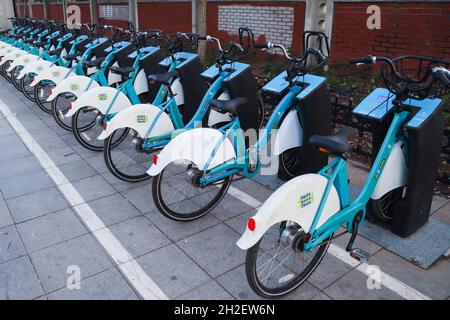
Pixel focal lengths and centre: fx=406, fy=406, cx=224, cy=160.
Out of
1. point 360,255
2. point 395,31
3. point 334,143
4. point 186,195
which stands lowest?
point 186,195

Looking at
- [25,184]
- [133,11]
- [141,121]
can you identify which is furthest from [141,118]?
[133,11]

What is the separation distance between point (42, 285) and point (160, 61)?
3675 mm

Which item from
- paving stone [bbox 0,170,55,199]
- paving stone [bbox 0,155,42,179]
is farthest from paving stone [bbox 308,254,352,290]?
paving stone [bbox 0,155,42,179]

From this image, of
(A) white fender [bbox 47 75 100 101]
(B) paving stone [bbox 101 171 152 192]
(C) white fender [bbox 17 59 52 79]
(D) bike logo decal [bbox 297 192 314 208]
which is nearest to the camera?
(D) bike logo decal [bbox 297 192 314 208]

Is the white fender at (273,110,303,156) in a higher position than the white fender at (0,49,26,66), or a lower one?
lower

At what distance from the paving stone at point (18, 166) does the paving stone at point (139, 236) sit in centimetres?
188

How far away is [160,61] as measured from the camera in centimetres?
574

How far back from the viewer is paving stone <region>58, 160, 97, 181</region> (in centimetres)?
466

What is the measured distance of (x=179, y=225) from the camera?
3.67 metres

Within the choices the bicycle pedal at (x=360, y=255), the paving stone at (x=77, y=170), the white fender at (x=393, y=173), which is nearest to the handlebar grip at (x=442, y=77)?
the white fender at (x=393, y=173)

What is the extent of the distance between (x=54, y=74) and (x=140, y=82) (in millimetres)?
1712

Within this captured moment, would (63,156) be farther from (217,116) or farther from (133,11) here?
(133,11)

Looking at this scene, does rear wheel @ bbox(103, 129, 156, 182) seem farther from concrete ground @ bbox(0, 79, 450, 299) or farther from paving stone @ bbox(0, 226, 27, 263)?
paving stone @ bbox(0, 226, 27, 263)
